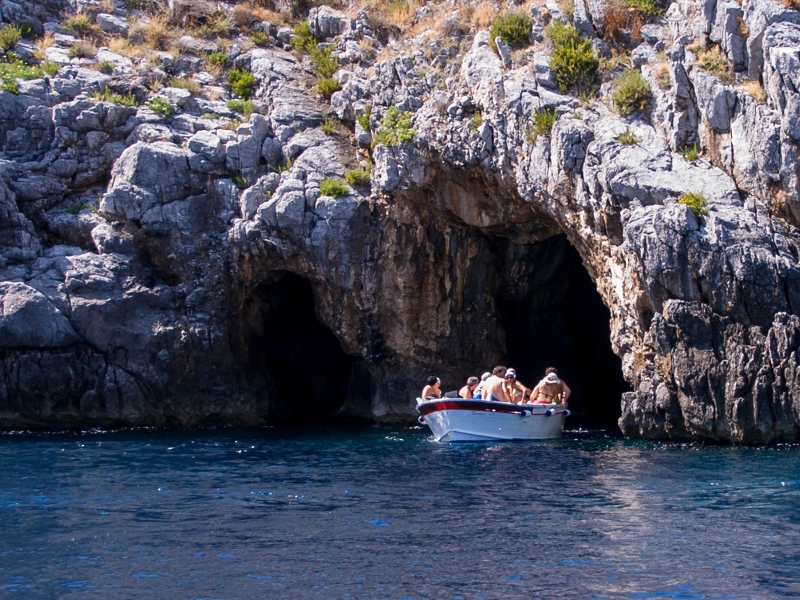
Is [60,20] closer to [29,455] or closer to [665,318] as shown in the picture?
[29,455]

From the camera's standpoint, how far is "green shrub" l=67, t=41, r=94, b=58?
29.6m

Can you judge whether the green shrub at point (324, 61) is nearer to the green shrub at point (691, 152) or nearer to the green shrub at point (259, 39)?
the green shrub at point (259, 39)

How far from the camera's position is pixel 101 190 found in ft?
89.6

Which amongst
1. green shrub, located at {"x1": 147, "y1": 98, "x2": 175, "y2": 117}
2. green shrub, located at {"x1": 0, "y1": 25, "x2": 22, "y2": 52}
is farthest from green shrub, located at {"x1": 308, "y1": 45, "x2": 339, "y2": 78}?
green shrub, located at {"x1": 0, "y1": 25, "x2": 22, "y2": 52}

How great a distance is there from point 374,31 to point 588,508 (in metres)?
20.8

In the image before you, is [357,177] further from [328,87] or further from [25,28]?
[25,28]

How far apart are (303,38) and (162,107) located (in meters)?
6.16

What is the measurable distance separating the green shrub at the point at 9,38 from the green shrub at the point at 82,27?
1.99m

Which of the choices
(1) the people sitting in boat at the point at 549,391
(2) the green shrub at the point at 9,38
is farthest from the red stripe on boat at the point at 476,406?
(2) the green shrub at the point at 9,38

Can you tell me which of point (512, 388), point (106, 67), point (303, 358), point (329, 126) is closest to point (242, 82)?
point (329, 126)

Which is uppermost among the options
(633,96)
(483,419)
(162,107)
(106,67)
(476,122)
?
(106,67)

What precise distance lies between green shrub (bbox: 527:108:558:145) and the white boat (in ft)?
22.0

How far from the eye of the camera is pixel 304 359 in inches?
1199

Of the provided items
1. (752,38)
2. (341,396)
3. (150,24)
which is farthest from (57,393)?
(752,38)
